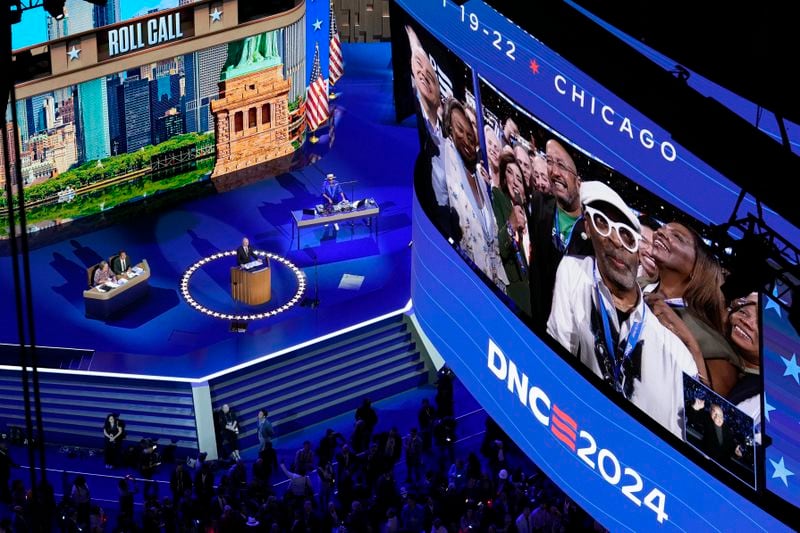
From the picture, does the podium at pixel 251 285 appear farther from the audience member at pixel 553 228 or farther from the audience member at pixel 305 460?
the audience member at pixel 553 228

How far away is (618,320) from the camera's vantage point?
15109 millimetres

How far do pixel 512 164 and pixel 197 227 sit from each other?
12.9 meters

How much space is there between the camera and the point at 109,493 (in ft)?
71.9

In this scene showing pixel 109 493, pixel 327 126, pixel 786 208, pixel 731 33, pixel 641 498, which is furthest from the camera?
pixel 327 126

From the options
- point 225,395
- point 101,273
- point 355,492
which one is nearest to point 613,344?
point 355,492

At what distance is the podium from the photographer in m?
24.7

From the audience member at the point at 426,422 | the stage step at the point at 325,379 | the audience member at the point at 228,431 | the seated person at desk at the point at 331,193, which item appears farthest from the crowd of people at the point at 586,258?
the seated person at desk at the point at 331,193

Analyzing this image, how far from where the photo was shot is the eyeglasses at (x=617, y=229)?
1416 centimetres

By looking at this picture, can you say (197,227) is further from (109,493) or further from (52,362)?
(109,493)

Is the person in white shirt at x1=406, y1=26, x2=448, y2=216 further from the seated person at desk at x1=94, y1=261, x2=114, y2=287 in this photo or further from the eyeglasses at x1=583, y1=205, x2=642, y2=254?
the seated person at desk at x1=94, y1=261, x2=114, y2=287

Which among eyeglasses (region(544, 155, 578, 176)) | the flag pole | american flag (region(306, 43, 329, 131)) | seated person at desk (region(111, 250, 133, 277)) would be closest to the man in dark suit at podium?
seated person at desk (region(111, 250, 133, 277))

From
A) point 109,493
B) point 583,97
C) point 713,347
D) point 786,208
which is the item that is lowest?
point 109,493

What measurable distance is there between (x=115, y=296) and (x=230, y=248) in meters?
2.90

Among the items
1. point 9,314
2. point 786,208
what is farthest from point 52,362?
point 786,208
